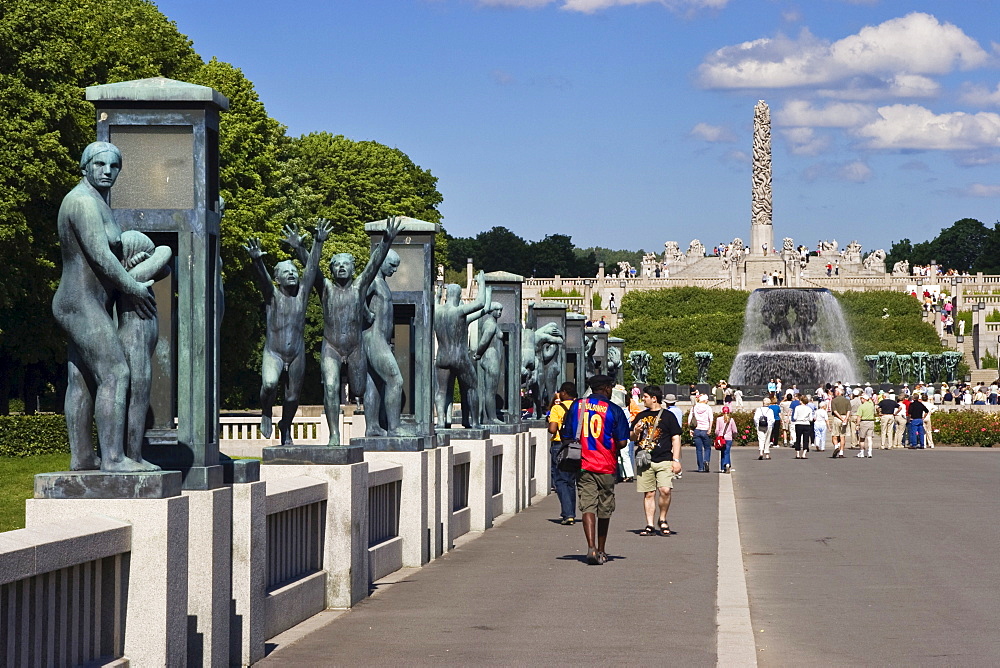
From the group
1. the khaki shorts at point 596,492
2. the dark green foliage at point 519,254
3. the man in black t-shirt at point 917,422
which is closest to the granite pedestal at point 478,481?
the khaki shorts at point 596,492

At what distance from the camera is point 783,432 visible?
146 feet

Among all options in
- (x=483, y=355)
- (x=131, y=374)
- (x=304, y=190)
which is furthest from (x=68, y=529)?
(x=304, y=190)

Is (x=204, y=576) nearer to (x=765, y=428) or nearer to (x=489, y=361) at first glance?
(x=489, y=361)

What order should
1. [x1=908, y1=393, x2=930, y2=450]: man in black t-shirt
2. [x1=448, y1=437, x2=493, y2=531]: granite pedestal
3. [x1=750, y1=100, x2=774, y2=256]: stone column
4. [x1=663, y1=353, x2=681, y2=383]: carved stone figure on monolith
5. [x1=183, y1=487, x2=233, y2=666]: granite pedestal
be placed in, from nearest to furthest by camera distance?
[x1=183, y1=487, x2=233, y2=666]: granite pedestal < [x1=448, y1=437, x2=493, y2=531]: granite pedestal < [x1=908, y1=393, x2=930, y2=450]: man in black t-shirt < [x1=663, y1=353, x2=681, y2=383]: carved stone figure on monolith < [x1=750, y1=100, x2=774, y2=256]: stone column

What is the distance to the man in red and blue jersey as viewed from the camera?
13211 millimetres

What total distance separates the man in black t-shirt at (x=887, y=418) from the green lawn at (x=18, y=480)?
2062 centimetres

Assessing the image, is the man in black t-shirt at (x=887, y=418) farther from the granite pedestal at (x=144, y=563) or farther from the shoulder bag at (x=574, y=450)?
the granite pedestal at (x=144, y=563)

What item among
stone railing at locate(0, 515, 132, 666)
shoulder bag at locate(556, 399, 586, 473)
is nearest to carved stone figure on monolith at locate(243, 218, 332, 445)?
Answer: shoulder bag at locate(556, 399, 586, 473)

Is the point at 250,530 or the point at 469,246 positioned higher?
the point at 469,246

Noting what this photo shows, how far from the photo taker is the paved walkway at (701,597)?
346 inches

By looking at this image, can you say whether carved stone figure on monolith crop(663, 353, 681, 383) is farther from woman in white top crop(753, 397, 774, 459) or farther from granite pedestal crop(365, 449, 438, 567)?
granite pedestal crop(365, 449, 438, 567)

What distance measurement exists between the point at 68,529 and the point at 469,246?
15464 cm

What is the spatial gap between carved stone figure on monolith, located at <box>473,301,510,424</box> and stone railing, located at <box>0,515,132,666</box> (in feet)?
43.1

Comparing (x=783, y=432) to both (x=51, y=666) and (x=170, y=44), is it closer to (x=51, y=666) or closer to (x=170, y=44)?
(x=170, y=44)
